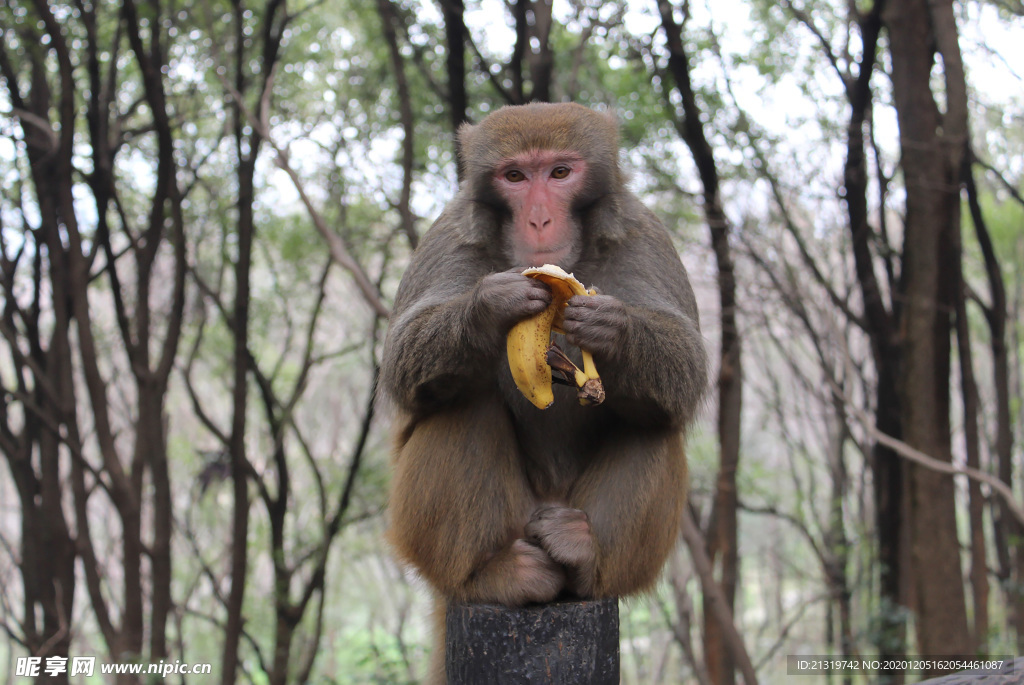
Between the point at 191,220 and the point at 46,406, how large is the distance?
2603mm

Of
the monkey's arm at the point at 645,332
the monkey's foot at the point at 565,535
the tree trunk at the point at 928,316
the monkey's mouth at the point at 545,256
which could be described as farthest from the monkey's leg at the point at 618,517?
the tree trunk at the point at 928,316

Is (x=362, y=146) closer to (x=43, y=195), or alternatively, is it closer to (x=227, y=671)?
(x=43, y=195)

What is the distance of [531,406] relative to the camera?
2832 mm

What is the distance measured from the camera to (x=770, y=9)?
7082mm

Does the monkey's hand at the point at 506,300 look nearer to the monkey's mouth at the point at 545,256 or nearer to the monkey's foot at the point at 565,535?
the monkey's mouth at the point at 545,256

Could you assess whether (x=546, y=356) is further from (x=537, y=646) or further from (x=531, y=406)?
(x=537, y=646)

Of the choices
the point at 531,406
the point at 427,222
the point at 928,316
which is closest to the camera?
the point at 531,406

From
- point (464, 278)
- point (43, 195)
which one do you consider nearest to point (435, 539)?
point (464, 278)

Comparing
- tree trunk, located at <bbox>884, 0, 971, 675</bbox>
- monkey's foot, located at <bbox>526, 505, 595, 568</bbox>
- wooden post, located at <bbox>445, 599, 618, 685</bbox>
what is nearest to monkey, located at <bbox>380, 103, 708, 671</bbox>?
monkey's foot, located at <bbox>526, 505, 595, 568</bbox>

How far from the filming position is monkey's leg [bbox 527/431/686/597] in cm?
255

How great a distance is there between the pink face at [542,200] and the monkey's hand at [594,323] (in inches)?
13.1

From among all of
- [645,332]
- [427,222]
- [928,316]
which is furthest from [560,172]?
[427,222]

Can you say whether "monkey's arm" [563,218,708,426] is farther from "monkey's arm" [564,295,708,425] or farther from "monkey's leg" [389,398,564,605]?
"monkey's leg" [389,398,564,605]

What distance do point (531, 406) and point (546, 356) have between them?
0.58 m
